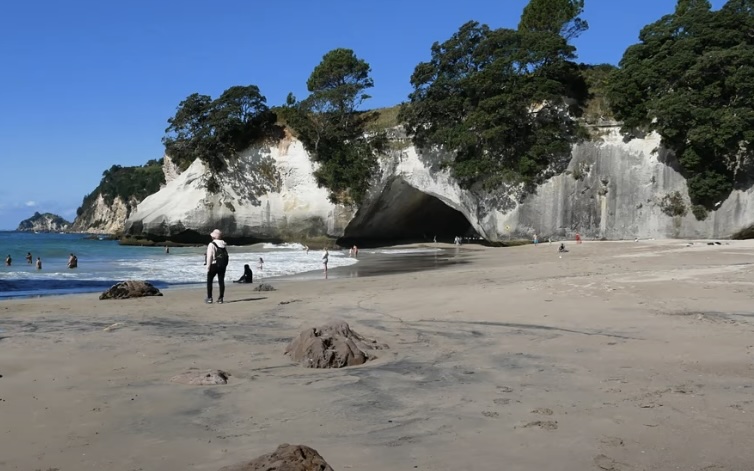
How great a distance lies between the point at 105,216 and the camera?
133125 mm

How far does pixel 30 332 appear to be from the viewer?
780 cm

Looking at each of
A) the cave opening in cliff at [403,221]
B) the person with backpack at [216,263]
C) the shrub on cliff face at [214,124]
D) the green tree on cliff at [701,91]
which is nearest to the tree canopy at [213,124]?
the shrub on cliff face at [214,124]

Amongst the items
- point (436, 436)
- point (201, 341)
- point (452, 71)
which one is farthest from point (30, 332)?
point (452, 71)

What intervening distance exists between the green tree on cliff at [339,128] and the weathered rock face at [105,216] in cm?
8490

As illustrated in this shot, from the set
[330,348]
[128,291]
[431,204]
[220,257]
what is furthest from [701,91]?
[330,348]

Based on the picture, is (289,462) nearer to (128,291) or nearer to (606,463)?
(606,463)

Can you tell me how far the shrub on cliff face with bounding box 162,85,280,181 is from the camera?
1727 inches

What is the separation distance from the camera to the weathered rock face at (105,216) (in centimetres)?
12456

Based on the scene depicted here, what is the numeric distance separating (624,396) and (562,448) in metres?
1.23

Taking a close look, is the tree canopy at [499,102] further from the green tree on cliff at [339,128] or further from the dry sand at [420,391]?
the dry sand at [420,391]

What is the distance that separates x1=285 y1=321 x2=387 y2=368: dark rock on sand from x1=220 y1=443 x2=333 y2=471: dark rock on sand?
301cm

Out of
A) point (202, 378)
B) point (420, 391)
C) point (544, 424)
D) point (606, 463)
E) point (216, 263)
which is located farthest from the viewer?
point (216, 263)

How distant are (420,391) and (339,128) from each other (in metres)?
39.5

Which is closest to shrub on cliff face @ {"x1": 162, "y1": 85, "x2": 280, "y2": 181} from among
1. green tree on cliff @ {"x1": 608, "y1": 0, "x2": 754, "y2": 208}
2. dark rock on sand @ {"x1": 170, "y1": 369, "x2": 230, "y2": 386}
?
green tree on cliff @ {"x1": 608, "y1": 0, "x2": 754, "y2": 208}
